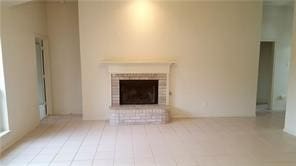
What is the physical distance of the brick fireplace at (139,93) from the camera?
458 cm

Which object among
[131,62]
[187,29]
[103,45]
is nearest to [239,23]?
[187,29]

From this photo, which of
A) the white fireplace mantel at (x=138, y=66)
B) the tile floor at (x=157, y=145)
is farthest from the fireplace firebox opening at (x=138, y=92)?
the tile floor at (x=157, y=145)

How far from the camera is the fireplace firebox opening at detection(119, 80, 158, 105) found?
4980 mm

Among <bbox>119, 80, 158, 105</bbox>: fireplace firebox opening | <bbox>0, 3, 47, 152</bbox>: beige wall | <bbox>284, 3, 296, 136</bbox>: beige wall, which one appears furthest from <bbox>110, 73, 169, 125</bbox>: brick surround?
<bbox>284, 3, 296, 136</bbox>: beige wall

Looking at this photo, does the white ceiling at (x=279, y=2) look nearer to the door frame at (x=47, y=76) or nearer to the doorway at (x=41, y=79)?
the door frame at (x=47, y=76)

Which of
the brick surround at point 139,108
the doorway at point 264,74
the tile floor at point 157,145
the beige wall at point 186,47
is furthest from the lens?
the doorway at point 264,74

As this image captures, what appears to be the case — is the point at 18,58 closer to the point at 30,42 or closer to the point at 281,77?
the point at 30,42

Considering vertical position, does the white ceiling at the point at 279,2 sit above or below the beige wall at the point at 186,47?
above

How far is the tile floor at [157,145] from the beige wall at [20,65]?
0.81 ft

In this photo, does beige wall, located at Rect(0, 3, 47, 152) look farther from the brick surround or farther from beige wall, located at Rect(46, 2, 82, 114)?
the brick surround

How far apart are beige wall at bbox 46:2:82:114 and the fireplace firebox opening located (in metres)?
1.28

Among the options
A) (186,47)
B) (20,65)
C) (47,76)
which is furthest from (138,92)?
(20,65)

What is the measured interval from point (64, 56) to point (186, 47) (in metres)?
3.05

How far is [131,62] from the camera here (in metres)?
4.75
